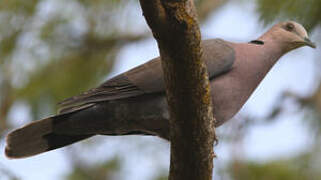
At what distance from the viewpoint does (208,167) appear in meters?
2.93

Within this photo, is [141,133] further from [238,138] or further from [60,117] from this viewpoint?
[238,138]

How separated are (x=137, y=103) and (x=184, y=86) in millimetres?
752

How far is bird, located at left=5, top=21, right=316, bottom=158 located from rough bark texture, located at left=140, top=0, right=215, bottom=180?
0.52 m

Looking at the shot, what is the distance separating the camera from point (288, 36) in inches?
156

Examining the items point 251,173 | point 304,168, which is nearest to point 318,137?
point 304,168

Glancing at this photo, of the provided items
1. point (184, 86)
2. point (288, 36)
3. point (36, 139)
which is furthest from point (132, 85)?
point (288, 36)

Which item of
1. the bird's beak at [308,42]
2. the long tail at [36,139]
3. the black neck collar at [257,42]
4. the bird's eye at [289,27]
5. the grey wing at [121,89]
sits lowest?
the long tail at [36,139]

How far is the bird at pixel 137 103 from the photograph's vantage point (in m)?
3.40

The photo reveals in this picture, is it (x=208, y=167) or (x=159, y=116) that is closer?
(x=208, y=167)

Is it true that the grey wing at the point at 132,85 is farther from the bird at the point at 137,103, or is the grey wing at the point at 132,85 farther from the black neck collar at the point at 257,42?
→ the black neck collar at the point at 257,42

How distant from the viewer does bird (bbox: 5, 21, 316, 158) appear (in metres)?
3.40

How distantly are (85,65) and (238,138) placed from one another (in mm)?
1337

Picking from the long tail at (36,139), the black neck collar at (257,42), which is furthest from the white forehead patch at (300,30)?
the long tail at (36,139)

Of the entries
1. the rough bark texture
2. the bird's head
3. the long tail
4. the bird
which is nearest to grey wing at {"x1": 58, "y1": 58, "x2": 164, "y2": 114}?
the bird
